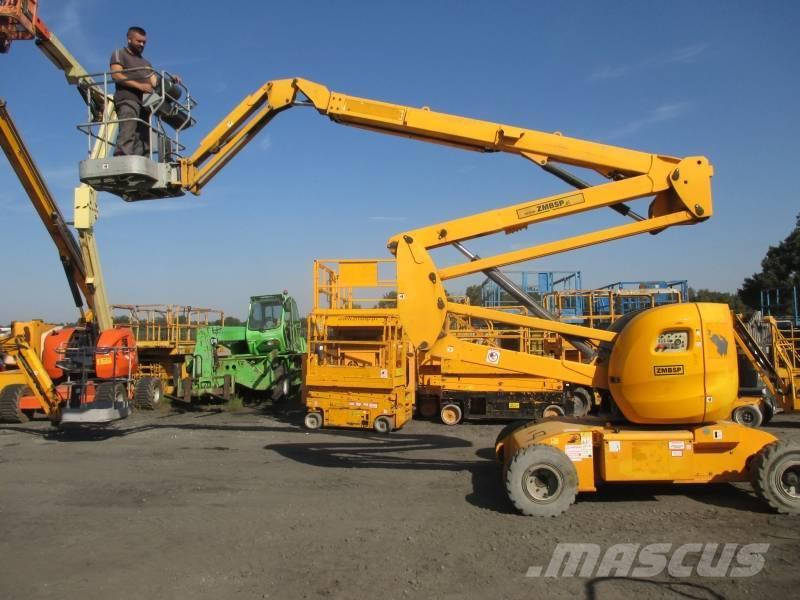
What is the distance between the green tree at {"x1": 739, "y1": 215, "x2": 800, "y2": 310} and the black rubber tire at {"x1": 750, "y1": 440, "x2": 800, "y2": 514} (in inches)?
1673

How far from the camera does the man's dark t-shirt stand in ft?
28.6

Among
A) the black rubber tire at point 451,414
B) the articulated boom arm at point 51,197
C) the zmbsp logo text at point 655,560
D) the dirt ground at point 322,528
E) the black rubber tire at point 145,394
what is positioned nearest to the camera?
the dirt ground at point 322,528

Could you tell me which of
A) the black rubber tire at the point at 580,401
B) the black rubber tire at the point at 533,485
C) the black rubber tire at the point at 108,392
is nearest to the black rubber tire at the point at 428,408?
the black rubber tire at the point at 580,401

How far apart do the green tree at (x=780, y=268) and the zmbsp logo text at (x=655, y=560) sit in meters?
44.2

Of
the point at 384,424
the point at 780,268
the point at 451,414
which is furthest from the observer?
the point at 780,268

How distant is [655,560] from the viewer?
5484 mm

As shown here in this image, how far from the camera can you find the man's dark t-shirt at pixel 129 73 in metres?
8.70

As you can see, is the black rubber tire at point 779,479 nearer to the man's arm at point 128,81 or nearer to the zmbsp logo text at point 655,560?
the zmbsp logo text at point 655,560

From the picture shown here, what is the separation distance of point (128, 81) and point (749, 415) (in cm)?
1472

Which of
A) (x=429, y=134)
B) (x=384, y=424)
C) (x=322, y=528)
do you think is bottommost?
(x=322, y=528)

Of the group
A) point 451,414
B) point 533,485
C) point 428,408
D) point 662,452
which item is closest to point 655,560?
point 533,485

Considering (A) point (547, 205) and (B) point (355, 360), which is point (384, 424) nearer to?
(B) point (355, 360)

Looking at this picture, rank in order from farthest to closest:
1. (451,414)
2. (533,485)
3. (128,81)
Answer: (451,414)
(128,81)
(533,485)

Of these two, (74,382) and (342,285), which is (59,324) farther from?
(342,285)
